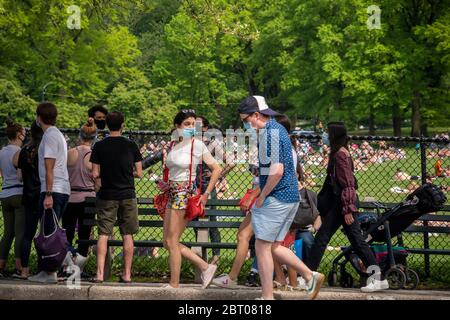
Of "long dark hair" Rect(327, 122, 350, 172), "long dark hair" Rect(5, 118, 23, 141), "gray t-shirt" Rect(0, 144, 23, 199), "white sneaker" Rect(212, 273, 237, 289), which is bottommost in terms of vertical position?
"white sneaker" Rect(212, 273, 237, 289)

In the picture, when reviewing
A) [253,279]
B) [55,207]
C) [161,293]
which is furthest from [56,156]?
[253,279]

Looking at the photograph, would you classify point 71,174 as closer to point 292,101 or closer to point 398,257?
point 398,257

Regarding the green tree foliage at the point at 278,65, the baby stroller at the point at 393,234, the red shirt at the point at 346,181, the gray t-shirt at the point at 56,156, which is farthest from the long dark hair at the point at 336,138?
the green tree foliage at the point at 278,65

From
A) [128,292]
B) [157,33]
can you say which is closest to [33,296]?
[128,292]

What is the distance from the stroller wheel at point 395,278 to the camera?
10.0 metres

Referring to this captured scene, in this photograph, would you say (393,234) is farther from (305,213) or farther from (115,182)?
(115,182)

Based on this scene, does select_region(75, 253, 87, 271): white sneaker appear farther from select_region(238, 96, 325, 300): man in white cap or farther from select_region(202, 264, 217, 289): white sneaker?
select_region(238, 96, 325, 300): man in white cap

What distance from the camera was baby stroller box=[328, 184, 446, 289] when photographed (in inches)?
392

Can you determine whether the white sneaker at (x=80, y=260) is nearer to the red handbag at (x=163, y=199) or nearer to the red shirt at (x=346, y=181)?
the red handbag at (x=163, y=199)

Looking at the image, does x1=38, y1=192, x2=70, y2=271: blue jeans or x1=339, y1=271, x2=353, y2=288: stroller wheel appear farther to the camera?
x1=339, y1=271, x2=353, y2=288: stroller wheel

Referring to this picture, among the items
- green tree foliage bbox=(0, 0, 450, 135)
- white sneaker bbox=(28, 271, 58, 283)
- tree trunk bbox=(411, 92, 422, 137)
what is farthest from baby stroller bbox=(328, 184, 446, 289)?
tree trunk bbox=(411, 92, 422, 137)

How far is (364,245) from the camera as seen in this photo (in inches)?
390

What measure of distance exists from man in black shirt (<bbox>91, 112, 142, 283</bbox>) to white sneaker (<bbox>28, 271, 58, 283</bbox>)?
1.44ft
